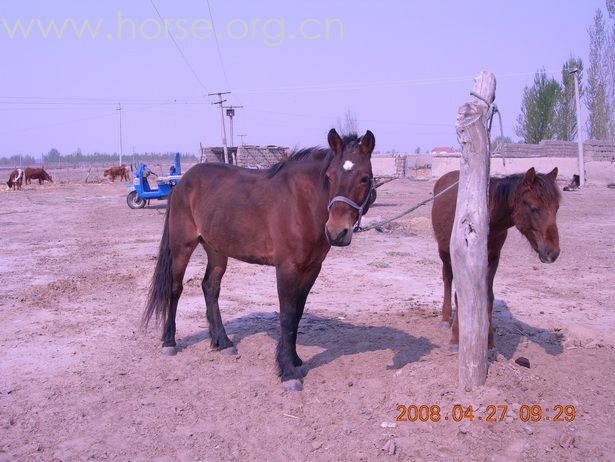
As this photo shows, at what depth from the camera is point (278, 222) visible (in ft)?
15.1

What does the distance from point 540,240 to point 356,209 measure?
5.30 feet

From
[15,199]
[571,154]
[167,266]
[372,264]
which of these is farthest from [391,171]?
[167,266]

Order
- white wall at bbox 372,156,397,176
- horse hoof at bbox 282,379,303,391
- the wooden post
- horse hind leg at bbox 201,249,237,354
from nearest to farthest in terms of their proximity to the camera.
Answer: the wooden post → horse hoof at bbox 282,379,303,391 → horse hind leg at bbox 201,249,237,354 → white wall at bbox 372,156,397,176

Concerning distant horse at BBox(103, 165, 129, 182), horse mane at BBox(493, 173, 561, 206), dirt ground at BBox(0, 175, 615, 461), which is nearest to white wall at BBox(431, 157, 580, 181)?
dirt ground at BBox(0, 175, 615, 461)

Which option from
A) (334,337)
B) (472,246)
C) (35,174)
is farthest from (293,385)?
(35,174)

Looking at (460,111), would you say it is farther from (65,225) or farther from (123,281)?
(65,225)

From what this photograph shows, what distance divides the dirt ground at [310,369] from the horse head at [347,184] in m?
1.27

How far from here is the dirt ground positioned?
11.3 ft

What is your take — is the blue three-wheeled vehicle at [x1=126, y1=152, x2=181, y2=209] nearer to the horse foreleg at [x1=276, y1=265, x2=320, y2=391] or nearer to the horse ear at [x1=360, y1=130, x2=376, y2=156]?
the horse foreleg at [x1=276, y1=265, x2=320, y2=391]

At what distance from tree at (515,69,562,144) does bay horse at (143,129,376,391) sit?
113 feet

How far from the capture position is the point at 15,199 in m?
24.3

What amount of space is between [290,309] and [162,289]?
1.73 m

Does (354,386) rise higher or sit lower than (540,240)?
lower

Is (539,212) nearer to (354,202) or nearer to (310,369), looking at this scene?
(354,202)
